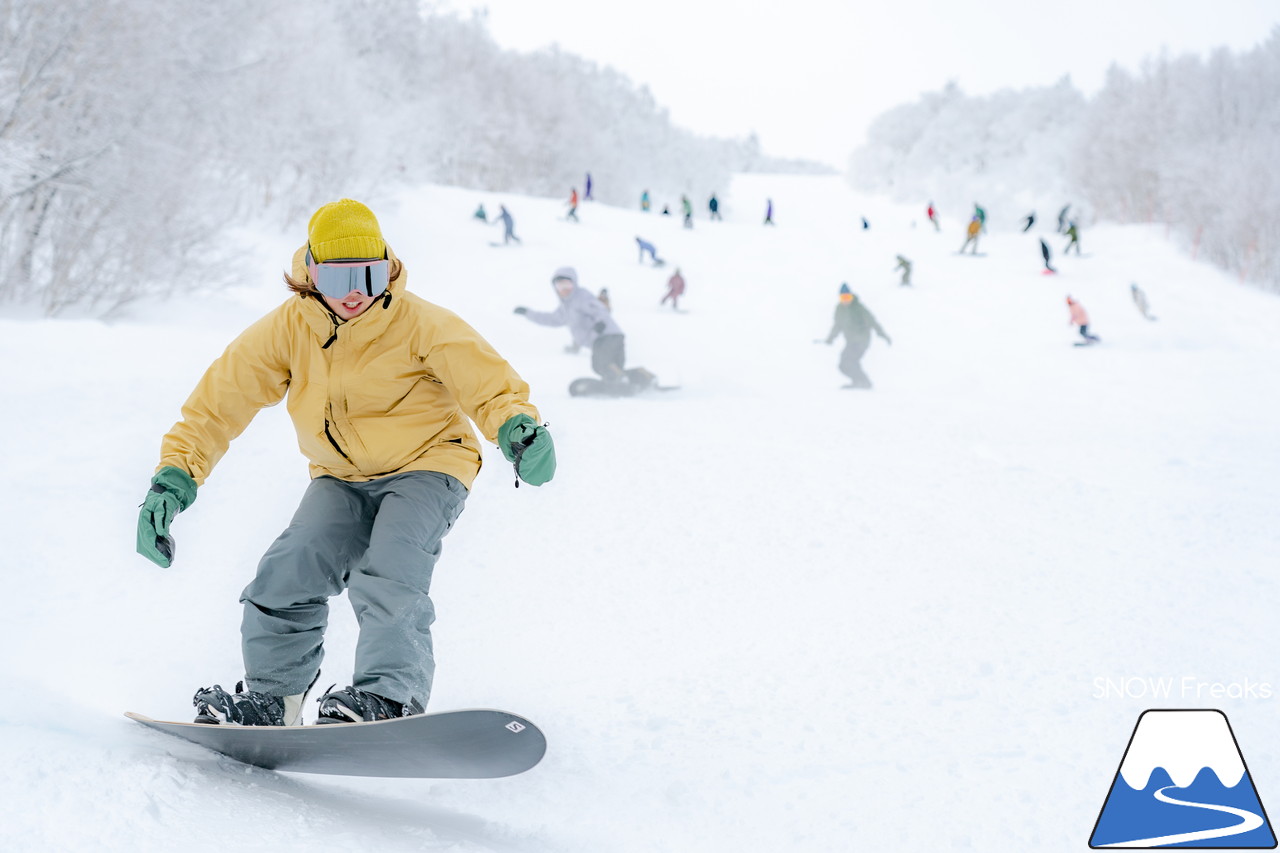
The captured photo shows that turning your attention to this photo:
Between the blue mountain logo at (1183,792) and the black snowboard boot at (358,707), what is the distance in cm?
195

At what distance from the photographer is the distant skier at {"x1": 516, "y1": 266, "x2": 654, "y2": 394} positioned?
1016cm

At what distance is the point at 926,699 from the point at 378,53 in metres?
47.8

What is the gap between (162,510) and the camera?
7.41 ft

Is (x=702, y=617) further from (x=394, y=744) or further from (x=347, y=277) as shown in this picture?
(x=347, y=277)

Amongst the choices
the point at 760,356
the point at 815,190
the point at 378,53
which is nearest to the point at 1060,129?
the point at 815,190

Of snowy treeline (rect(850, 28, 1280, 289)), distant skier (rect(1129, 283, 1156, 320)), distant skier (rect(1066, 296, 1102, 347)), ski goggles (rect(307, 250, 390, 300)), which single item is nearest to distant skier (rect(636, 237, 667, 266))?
distant skier (rect(1066, 296, 1102, 347))

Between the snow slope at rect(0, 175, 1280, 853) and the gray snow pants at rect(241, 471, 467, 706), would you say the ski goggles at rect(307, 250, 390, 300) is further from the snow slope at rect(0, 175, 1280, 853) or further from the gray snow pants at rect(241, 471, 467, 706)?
the snow slope at rect(0, 175, 1280, 853)

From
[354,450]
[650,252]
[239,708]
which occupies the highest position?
[650,252]

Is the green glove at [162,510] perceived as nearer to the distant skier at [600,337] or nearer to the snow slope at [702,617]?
the snow slope at [702,617]

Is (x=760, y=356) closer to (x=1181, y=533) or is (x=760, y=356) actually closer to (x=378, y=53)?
(x=1181, y=533)

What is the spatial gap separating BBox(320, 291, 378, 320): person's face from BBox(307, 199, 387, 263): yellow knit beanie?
0.36 ft

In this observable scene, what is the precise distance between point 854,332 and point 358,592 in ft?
34.5

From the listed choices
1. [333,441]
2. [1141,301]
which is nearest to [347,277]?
[333,441]

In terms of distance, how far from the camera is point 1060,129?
2154 inches
